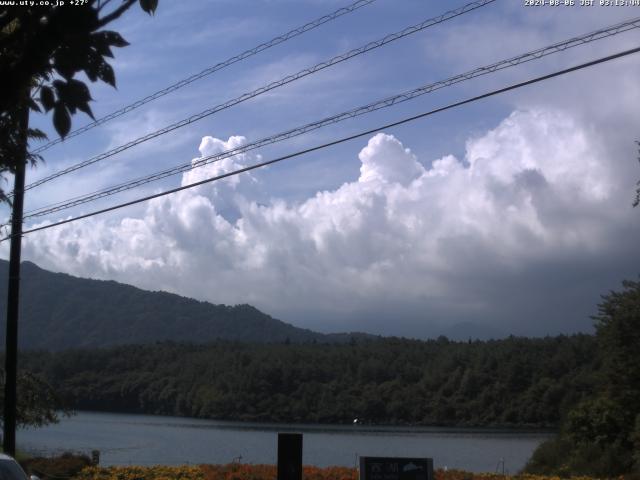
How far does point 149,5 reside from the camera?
17.4 ft

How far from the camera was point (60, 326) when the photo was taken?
178500mm

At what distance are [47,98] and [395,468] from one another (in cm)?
833

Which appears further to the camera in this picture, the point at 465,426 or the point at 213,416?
the point at 213,416

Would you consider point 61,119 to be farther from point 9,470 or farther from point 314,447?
point 314,447

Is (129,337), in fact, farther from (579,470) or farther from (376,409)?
(579,470)

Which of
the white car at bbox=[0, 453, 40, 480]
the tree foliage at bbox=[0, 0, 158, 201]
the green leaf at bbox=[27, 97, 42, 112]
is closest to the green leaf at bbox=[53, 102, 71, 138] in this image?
the tree foliage at bbox=[0, 0, 158, 201]

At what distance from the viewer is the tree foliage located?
483cm

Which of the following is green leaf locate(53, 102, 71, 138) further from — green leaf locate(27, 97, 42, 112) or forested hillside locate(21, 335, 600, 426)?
forested hillside locate(21, 335, 600, 426)

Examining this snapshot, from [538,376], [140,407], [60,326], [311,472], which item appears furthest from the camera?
[60,326]

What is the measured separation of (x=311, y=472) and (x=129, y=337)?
176 m

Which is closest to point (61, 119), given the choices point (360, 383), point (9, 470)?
point (9, 470)

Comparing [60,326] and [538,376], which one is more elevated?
[60,326]

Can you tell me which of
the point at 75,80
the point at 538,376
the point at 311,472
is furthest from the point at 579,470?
the point at 75,80

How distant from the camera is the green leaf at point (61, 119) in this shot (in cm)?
518
